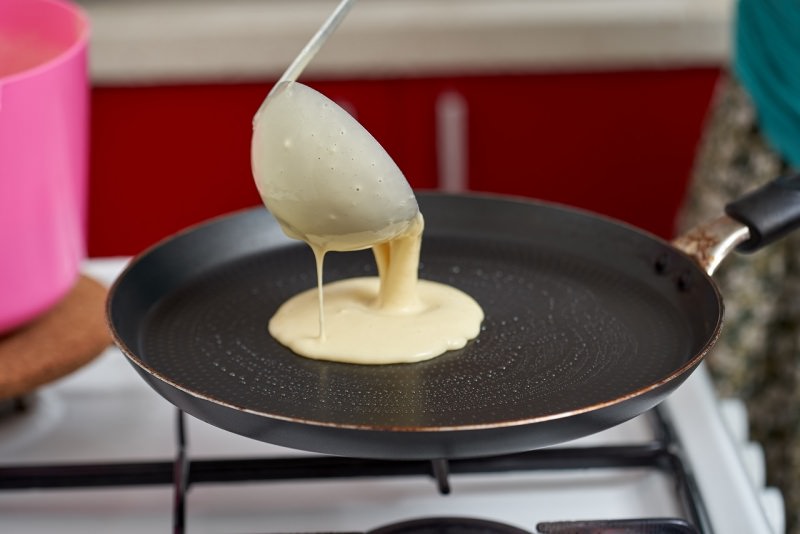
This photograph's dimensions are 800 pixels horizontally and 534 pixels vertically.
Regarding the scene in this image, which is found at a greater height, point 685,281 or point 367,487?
point 685,281

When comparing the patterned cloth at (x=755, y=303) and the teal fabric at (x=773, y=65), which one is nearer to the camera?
the teal fabric at (x=773, y=65)

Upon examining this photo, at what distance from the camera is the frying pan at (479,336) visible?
0.67 m

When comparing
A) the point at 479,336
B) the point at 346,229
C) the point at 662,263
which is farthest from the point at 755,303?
the point at 346,229

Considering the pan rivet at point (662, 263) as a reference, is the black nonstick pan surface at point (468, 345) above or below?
below

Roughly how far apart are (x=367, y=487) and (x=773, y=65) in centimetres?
79

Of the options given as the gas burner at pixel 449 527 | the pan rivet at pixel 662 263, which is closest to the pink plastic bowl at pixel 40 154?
the gas burner at pixel 449 527

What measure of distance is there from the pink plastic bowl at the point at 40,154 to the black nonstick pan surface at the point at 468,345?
0.21 feet

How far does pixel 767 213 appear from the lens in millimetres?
864

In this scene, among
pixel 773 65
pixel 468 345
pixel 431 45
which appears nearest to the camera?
pixel 468 345

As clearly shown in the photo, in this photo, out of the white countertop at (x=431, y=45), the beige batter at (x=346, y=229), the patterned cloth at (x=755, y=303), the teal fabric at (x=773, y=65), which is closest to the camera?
the beige batter at (x=346, y=229)

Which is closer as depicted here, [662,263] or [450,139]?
[662,263]

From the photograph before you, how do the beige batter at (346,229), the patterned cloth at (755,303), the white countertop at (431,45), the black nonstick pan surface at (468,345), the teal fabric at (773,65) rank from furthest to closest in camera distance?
the white countertop at (431,45)
the patterned cloth at (755,303)
the teal fabric at (773,65)
the beige batter at (346,229)
the black nonstick pan surface at (468,345)

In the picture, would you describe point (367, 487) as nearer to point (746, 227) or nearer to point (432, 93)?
point (746, 227)

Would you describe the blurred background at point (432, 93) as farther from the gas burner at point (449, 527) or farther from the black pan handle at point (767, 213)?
the gas burner at point (449, 527)
